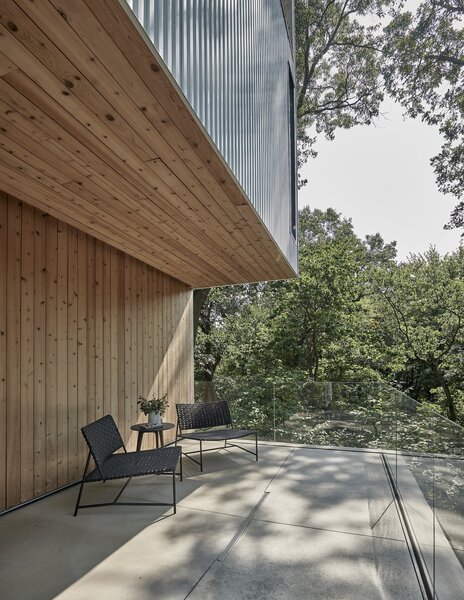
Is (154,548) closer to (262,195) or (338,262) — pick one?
(262,195)

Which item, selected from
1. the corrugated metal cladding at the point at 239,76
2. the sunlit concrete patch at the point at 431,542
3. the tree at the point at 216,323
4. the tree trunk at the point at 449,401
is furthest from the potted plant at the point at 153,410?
the tree trunk at the point at 449,401

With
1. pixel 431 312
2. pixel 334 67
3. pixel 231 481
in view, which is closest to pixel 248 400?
pixel 231 481

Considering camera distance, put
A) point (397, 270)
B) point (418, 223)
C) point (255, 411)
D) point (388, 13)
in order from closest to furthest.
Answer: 1. point (255, 411)
2. point (388, 13)
3. point (397, 270)
4. point (418, 223)

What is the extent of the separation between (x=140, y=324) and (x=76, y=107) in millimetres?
3322

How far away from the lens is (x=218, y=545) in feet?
8.45

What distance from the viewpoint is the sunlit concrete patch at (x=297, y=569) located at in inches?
81.4

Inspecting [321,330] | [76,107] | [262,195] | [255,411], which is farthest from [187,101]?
[321,330]

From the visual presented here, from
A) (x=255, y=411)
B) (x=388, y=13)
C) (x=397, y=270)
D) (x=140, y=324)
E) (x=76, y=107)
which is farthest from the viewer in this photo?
(x=397, y=270)

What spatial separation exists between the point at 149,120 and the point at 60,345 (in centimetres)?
240

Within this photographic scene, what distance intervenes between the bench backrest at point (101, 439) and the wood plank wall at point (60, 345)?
1.23 feet

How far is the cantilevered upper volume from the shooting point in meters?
1.55

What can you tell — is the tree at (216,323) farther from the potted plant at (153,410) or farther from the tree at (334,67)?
the potted plant at (153,410)

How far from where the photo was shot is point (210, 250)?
14.5ft

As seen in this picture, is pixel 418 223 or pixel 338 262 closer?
pixel 338 262
